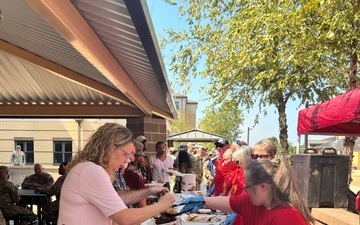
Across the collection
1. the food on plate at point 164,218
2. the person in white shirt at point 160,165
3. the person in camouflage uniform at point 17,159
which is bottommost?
the person in camouflage uniform at point 17,159

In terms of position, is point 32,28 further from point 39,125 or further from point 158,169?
point 39,125

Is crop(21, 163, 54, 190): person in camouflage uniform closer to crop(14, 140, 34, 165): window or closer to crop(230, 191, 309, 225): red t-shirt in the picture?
crop(230, 191, 309, 225): red t-shirt

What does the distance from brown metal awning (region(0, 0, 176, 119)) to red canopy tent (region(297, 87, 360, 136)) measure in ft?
7.07

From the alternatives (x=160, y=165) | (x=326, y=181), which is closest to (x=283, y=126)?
(x=160, y=165)

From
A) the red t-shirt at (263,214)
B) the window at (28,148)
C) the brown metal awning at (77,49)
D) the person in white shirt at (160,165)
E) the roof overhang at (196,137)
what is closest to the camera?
the red t-shirt at (263,214)

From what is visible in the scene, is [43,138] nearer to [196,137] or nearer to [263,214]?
[196,137]

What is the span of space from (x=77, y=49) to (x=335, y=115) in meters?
3.20

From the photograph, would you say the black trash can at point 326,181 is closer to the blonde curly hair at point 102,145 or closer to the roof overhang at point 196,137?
the blonde curly hair at point 102,145

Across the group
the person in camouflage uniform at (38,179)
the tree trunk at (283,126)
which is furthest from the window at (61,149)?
the person in camouflage uniform at (38,179)

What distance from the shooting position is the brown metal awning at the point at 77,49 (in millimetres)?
2416

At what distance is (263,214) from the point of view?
197 cm

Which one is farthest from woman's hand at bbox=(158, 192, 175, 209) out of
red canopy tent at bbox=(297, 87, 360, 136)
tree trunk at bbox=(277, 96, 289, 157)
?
tree trunk at bbox=(277, 96, 289, 157)

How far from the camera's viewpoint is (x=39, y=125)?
1794 centimetres

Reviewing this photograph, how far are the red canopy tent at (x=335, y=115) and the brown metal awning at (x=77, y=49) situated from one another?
7.07 ft
